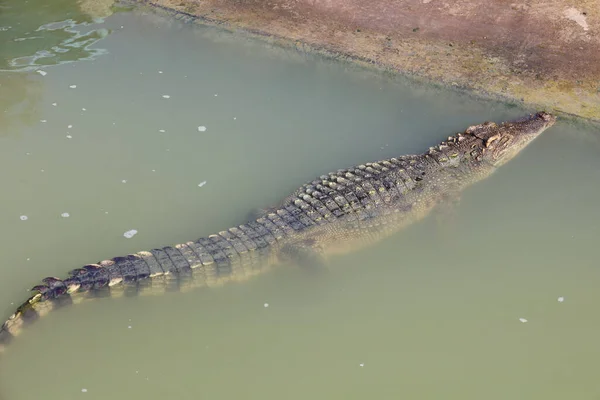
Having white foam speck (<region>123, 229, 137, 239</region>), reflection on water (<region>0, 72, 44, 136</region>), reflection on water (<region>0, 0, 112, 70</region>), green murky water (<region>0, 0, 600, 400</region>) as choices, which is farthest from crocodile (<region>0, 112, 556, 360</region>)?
reflection on water (<region>0, 0, 112, 70</region>)

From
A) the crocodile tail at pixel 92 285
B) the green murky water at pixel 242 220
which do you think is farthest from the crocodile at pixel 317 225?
the green murky water at pixel 242 220

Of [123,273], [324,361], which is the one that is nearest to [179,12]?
[123,273]

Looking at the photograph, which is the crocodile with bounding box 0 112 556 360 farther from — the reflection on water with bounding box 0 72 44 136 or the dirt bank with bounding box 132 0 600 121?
the reflection on water with bounding box 0 72 44 136

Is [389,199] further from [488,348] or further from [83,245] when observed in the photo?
[83,245]

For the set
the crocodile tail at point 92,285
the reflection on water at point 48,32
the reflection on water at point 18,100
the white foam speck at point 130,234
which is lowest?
the white foam speck at point 130,234

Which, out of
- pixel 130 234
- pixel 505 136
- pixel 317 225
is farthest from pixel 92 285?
pixel 505 136

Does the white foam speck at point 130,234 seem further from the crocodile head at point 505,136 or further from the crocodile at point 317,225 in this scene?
the crocodile head at point 505,136

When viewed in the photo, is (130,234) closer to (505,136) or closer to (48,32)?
(505,136)
